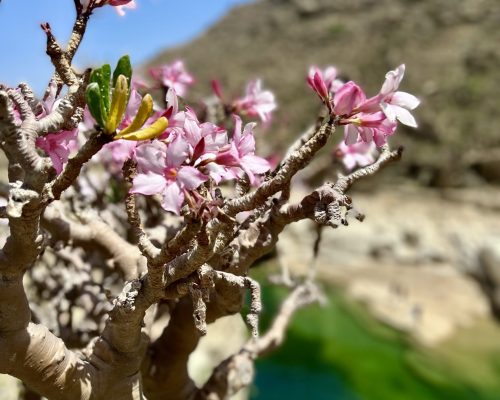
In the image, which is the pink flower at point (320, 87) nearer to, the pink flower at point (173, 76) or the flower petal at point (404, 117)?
the flower petal at point (404, 117)

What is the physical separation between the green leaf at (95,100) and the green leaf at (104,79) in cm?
2

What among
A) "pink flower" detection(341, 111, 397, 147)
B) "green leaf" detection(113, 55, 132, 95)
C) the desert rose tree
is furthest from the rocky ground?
"green leaf" detection(113, 55, 132, 95)

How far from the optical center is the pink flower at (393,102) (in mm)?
1133

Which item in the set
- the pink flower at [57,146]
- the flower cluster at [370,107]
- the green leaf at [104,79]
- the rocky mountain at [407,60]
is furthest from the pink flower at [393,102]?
the rocky mountain at [407,60]

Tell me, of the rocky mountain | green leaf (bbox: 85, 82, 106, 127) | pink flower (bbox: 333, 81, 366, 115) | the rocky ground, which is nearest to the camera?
green leaf (bbox: 85, 82, 106, 127)

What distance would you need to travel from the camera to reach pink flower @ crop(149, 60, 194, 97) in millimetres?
1888

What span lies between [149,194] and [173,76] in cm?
99

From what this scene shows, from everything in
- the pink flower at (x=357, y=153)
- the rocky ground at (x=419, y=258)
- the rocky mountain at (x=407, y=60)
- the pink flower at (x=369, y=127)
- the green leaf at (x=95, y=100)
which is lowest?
the rocky mountain at (x=407, y=60)

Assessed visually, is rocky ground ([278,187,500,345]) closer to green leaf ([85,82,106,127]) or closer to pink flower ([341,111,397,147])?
pink flower ([341,111,397,147])

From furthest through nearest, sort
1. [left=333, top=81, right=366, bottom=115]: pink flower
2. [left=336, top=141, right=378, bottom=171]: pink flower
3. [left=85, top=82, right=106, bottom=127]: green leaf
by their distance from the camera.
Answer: [left=336, top=141, right=378, bottom=171]: pink flower, [left=333, top=81, right=366, bottom=115]: pink flower, [left=85, top=82, right=106, bottom=127]: green leaf

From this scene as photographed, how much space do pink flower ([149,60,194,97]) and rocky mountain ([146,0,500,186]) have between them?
793cm

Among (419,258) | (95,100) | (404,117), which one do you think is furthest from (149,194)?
(419,258)

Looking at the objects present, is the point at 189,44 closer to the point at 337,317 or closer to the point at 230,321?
the point at 337,317

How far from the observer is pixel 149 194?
3.36ft
